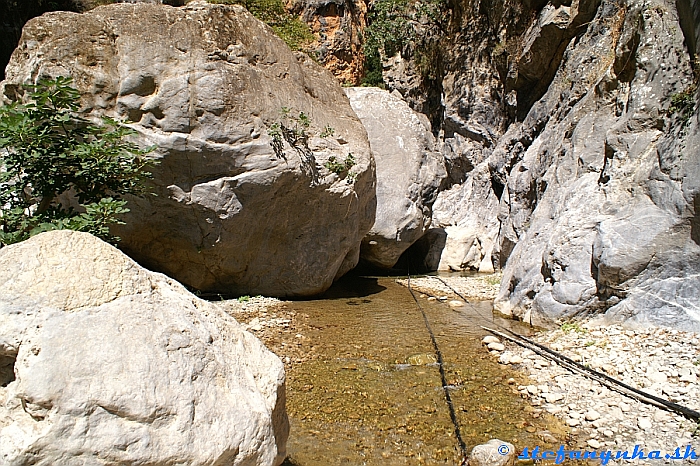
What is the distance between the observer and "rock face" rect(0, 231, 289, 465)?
1754mm

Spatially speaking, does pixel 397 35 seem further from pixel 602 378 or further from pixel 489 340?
pixel 602 378

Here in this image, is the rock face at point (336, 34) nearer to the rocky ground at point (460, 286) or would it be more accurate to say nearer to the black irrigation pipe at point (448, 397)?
the rocky ground at point (460, 286)

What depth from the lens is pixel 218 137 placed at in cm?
702

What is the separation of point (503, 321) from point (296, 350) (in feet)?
10.3

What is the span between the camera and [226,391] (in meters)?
2.11

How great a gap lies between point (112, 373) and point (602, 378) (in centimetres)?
424

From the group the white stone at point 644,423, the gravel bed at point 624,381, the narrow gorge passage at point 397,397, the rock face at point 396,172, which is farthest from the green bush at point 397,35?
the white stone at point 644,423

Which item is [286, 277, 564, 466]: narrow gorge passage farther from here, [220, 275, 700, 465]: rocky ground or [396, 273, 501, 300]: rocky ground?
[396, 273, 501, 300]: rocky ground

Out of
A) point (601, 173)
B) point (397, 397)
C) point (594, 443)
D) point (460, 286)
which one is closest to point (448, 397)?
point (397, 397)

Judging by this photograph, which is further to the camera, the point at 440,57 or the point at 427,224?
the point at 440,57

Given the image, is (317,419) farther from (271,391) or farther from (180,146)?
(180,146)

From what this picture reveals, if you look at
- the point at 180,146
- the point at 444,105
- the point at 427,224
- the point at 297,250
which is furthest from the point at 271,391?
the point at 444,105

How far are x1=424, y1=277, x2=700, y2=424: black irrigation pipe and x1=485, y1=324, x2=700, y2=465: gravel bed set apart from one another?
2.0 inches

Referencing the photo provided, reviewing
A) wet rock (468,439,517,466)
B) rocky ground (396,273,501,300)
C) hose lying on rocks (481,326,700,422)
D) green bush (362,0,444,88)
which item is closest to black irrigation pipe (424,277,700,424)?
hose lying on rocks (481,326,700,422)
